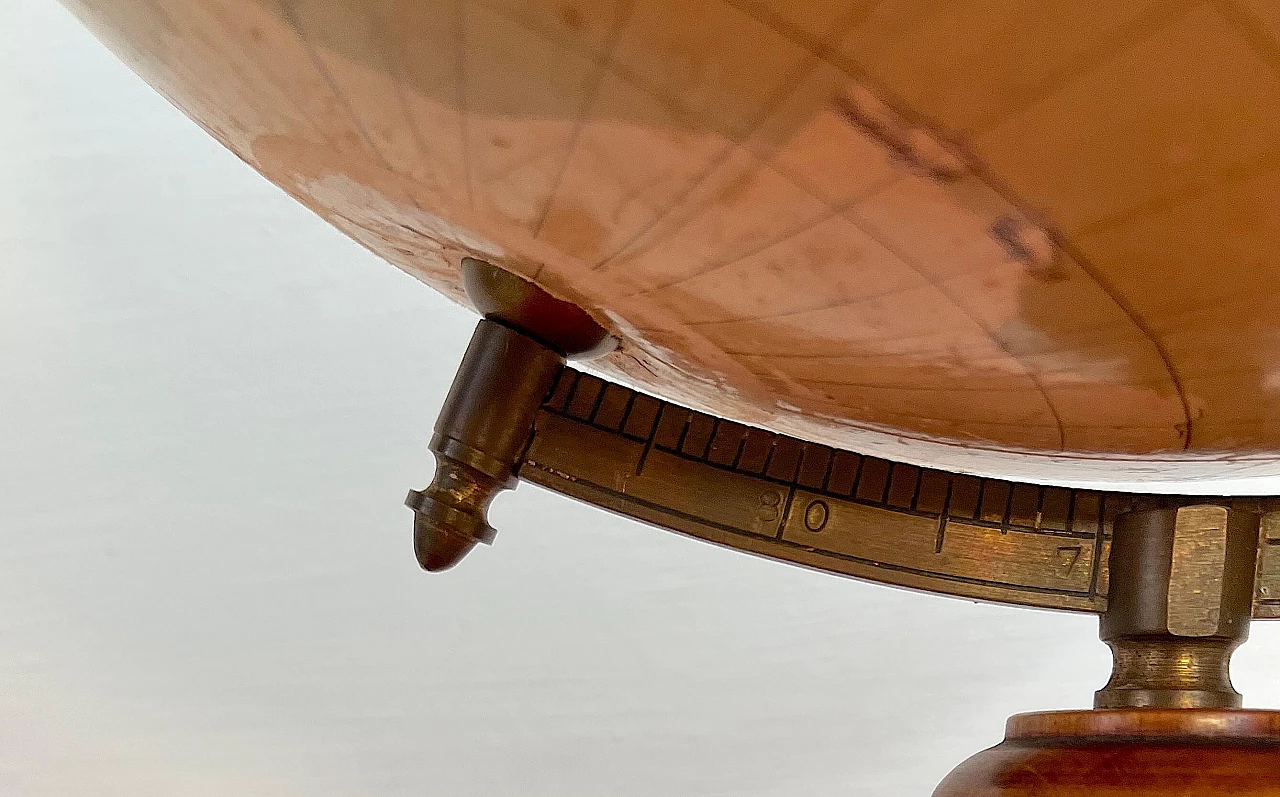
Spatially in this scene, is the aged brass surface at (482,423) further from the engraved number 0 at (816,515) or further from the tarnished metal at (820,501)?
the engraved number 0 at (816,515)

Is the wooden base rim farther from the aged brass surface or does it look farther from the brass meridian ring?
the aged brass surface

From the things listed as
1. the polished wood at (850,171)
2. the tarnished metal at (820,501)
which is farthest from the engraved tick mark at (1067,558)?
the polished wood at (850,171)

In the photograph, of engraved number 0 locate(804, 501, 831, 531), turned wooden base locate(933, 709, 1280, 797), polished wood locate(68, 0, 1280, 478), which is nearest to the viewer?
polished wood locate(68, 0, 1280, 478)

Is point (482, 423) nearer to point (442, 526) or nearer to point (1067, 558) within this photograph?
point (442, 526)

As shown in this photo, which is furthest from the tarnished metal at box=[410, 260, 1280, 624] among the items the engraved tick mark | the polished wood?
the polished wood

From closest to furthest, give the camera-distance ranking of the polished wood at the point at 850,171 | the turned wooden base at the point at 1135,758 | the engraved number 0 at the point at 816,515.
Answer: the polished wood at the point at 850,171
the turned wooden base at the point at 1135,758
the engraved number 0 at the point at 816,515

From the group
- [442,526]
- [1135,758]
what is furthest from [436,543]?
[1135,758]

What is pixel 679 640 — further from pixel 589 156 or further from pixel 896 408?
pixel 589 156
